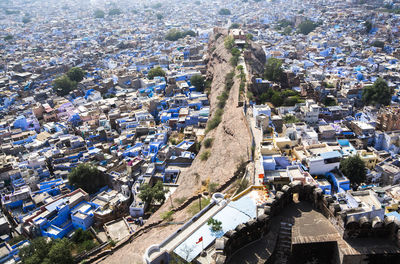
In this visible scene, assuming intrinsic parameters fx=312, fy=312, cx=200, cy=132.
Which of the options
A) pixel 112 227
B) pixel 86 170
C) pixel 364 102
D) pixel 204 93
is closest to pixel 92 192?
pixel 86 170

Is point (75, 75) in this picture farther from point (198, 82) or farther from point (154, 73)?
point (198, 82)

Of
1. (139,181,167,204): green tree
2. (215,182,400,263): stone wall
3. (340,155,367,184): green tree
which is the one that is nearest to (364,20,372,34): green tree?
(340,155,367,184): green tree

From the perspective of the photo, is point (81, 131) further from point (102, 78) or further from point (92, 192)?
point (102, 78)

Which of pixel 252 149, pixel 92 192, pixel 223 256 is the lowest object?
pixel 92 192

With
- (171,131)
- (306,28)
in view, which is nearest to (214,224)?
(171,131)

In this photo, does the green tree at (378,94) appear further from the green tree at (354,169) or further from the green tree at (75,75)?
the green tree at (75,75)

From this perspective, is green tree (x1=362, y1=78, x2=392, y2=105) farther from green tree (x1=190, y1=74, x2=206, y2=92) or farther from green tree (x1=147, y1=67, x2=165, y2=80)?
green tree (x1=147, y1=67, x2=165, y2=80)
